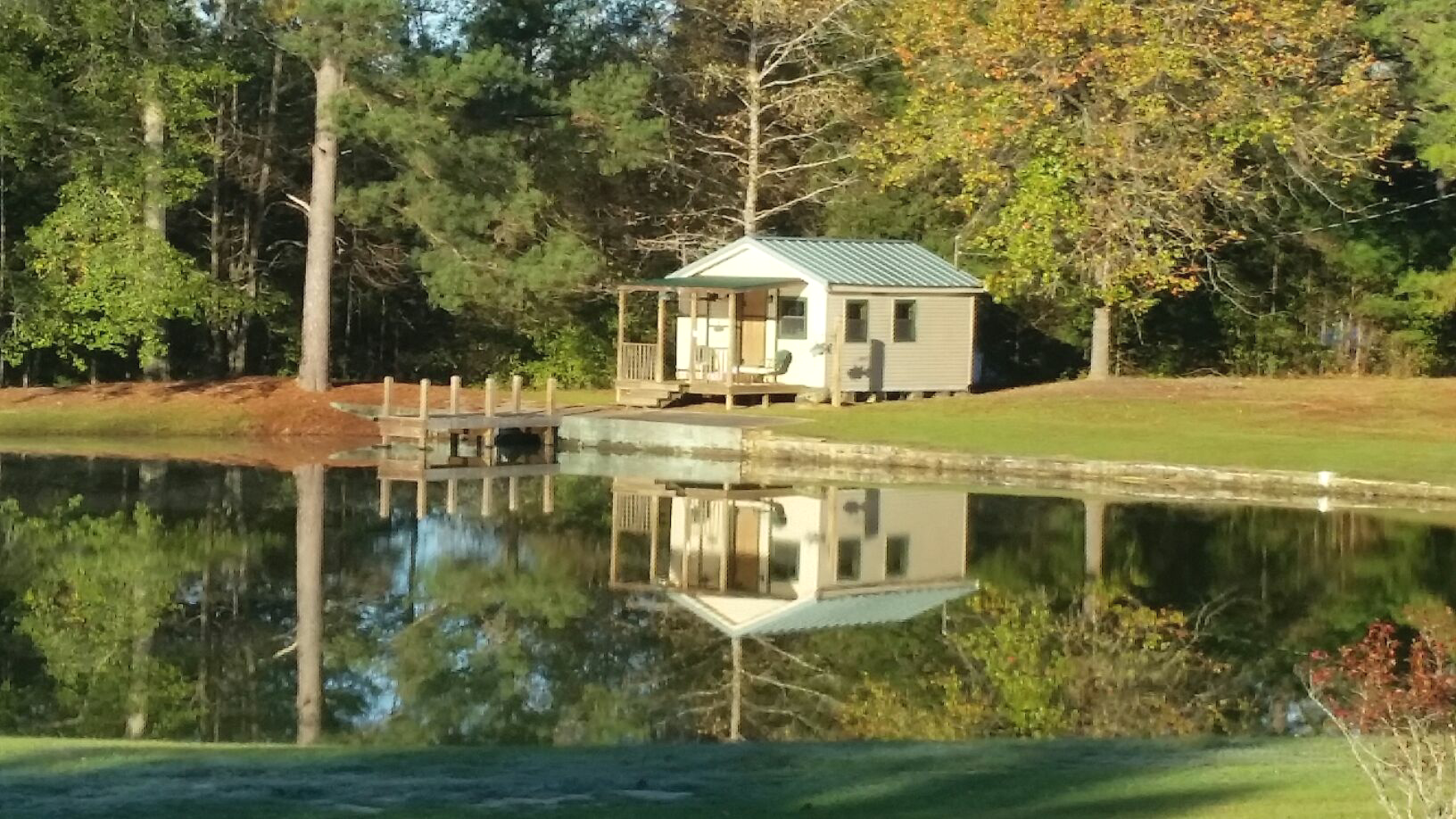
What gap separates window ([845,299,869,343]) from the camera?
39.3 m

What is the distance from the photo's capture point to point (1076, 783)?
9898 millimetres

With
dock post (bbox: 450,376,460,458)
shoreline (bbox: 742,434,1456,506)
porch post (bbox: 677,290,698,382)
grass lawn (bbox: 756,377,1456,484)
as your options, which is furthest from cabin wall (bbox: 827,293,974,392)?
dock post (bbox: 450,376,460,458)

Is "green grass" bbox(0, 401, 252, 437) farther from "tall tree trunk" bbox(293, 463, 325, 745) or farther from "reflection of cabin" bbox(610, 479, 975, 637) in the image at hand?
"reflection of cabin" bbox(610, 479, 975, 637)

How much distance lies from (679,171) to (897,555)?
2301 centimetres

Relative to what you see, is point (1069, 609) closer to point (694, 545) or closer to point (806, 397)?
point (694, 545)

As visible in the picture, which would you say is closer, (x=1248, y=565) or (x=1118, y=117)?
(x=1248, y=565)

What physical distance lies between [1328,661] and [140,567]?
12064mm

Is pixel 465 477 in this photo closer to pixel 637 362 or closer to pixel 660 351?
pixel 660 351

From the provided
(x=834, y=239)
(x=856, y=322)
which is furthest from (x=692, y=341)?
(x=834, y=239)

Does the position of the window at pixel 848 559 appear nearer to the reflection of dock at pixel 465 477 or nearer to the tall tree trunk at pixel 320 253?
the reflection of dock at pixel 465 477

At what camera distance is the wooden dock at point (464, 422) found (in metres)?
35.2

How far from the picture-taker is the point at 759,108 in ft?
139

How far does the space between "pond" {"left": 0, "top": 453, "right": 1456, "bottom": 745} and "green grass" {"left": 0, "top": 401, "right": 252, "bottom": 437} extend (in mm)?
6534

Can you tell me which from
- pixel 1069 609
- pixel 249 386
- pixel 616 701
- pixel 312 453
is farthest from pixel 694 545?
pixel 249 386
